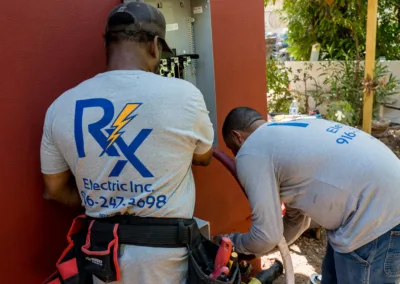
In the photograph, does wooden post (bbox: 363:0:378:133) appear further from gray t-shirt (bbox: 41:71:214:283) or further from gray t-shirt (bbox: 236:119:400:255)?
gray t-shirt (bbox: 41:71:214:283)

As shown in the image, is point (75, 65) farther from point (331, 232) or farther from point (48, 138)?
point (331, 232)

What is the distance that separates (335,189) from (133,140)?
0.96 meters

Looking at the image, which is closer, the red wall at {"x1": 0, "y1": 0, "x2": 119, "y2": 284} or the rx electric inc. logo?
the rx electric inc. logo

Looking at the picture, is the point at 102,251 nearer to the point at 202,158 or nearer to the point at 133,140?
the point at 133,140

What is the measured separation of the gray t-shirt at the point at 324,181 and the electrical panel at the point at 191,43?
762 mm

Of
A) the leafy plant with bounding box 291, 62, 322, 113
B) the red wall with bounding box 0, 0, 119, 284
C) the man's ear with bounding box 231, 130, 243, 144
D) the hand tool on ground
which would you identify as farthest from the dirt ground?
the leafy plant with bounding box 291, 62, 322, 113

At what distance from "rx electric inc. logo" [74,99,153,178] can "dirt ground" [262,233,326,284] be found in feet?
8.13

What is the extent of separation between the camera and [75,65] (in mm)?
2029

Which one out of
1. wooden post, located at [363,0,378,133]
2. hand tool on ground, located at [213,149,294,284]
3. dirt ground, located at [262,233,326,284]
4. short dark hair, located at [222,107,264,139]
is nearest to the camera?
hand tool on ground, located at [213,149,294,284]

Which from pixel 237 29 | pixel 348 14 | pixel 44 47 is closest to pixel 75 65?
pixel 44 47

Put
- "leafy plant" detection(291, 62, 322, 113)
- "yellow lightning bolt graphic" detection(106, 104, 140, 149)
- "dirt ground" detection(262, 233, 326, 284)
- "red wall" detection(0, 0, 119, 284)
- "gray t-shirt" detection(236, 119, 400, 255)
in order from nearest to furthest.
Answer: "yellow lightning bolt graphic" detection(106, 104, 140, 149), "red wall" detection(0, 0, 119, 284), "gray t-shirt" detection(236, 119, 400, 255), "dirt ground" detection(262, 233, 326, 284), "leafy plant" detection(291, 62, 322, 113)

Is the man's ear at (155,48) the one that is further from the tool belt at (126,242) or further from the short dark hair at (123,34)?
the tool belt at (126,242)

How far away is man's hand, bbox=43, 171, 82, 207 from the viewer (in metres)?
1.78

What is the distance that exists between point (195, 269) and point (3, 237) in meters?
0.87
